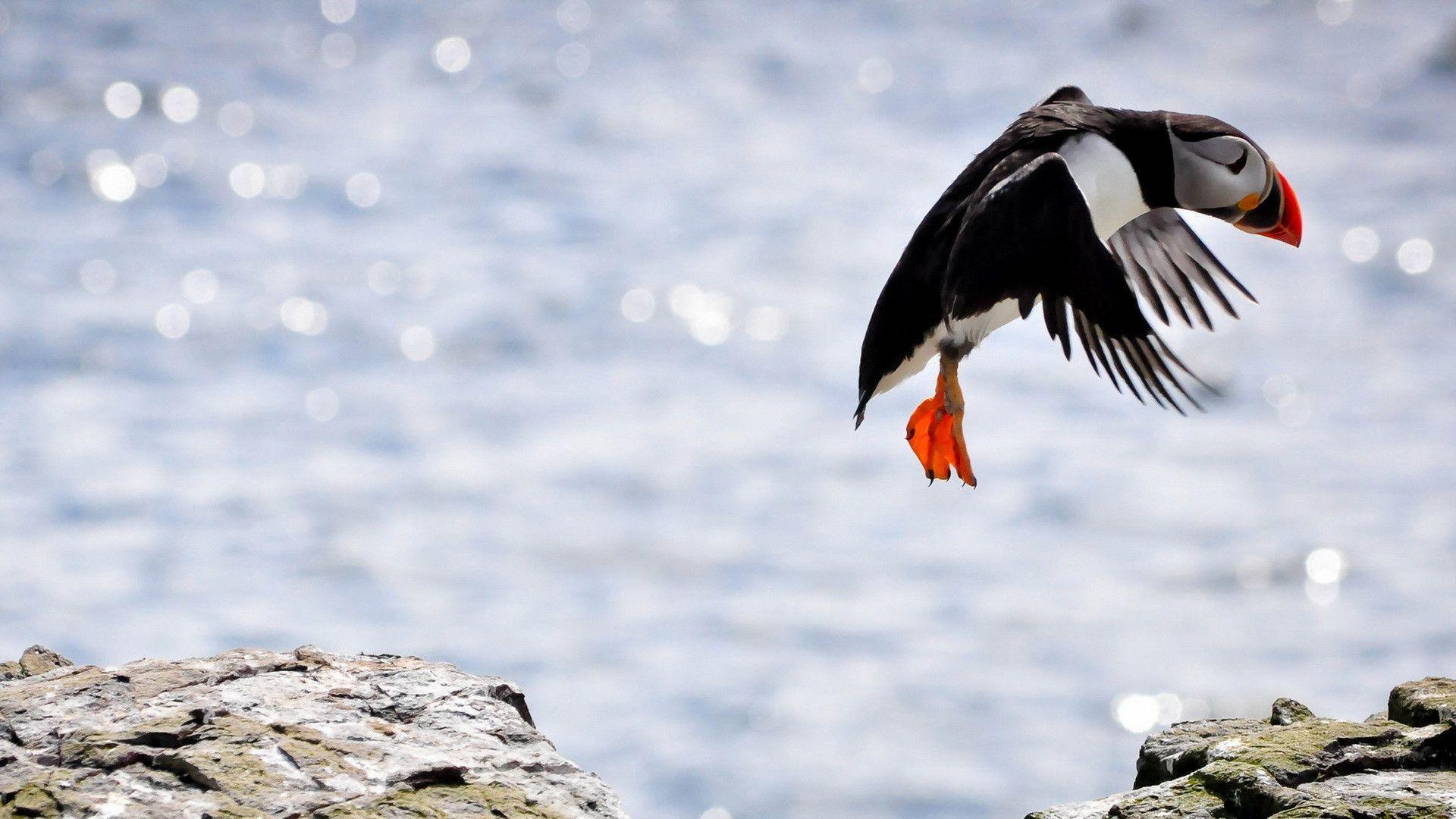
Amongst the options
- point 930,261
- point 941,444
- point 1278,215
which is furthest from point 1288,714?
point 1278,215

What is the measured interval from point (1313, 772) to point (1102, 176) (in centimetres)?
285

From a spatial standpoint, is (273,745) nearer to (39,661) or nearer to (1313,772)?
(39,661)

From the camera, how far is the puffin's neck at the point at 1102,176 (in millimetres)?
6113

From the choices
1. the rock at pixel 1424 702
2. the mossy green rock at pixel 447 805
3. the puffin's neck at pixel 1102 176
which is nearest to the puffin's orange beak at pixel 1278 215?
the puffin's neck at pixel 1102 176

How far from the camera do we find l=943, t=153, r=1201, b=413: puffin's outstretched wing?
548 cm

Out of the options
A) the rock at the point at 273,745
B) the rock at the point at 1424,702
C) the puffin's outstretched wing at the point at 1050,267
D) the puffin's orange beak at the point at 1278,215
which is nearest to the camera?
the rock at the point at 273,745

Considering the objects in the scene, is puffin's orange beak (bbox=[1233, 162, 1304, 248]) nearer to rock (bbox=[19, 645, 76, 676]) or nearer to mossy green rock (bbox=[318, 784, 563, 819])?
mossy green rock (bbox=[318, 784, 563, 819])

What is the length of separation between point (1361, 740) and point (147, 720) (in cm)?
343

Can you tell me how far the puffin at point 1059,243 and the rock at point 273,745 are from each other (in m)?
2.26

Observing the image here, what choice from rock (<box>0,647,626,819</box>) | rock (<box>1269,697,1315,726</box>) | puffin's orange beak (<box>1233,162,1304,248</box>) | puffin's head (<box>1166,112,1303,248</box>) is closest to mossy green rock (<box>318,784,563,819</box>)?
rock (<box>0,647,626,819</box>)

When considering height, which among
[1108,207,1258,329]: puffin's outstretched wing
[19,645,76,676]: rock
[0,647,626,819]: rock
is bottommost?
[0,647,626,819]: rock

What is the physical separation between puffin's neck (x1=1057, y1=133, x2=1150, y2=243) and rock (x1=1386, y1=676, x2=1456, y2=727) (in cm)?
225

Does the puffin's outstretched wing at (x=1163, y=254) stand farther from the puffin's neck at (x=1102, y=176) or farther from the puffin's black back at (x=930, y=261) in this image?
the puffin's black back at (x=930, y=261)

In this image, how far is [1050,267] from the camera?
5547 mm
